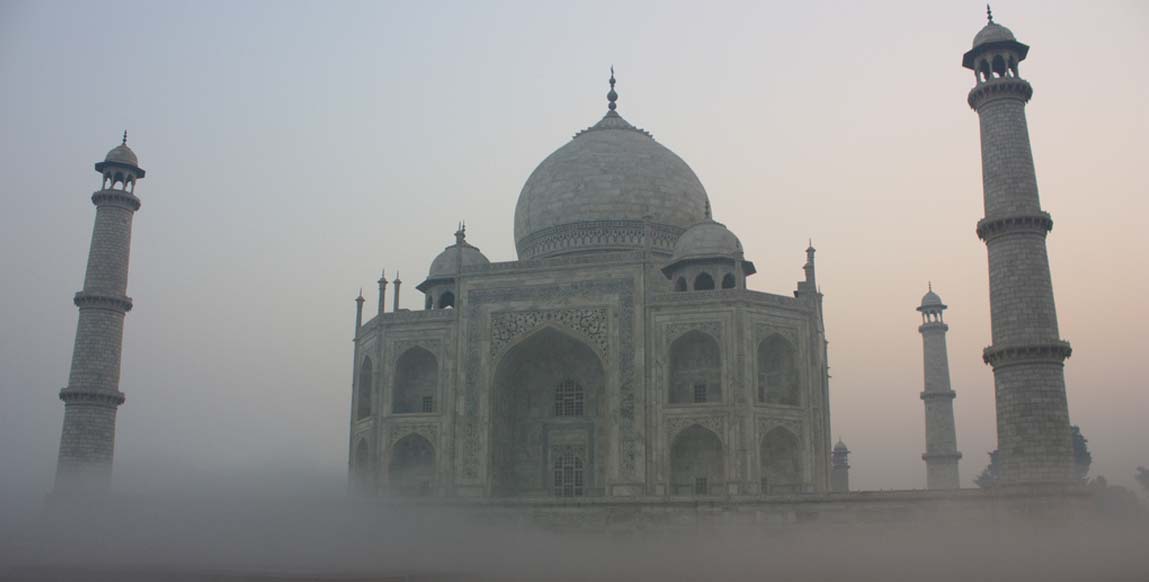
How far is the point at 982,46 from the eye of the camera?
20.9 m

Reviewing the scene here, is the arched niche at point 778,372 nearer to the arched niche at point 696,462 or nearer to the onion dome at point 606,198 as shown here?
the arched niche at point 696,462

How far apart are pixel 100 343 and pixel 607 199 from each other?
47.8 feet

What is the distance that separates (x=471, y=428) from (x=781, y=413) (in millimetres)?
7699

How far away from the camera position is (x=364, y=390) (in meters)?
29.2

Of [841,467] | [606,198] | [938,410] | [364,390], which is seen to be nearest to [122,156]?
[364,390]

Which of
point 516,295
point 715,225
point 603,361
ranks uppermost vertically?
point 715,225

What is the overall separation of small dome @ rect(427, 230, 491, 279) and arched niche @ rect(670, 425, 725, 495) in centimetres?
802

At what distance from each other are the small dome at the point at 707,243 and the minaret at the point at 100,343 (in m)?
14.3

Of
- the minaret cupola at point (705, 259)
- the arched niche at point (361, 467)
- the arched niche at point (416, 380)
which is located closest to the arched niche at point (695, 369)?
the minaret cupola at point (705, 259)

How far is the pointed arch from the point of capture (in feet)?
94.1

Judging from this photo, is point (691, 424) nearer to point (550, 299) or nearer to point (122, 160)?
point (550, 299)

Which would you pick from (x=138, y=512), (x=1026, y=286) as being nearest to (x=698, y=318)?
(x=1026, y=286)

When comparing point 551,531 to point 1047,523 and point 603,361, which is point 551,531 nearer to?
point 603,361

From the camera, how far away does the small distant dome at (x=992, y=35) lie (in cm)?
2078
